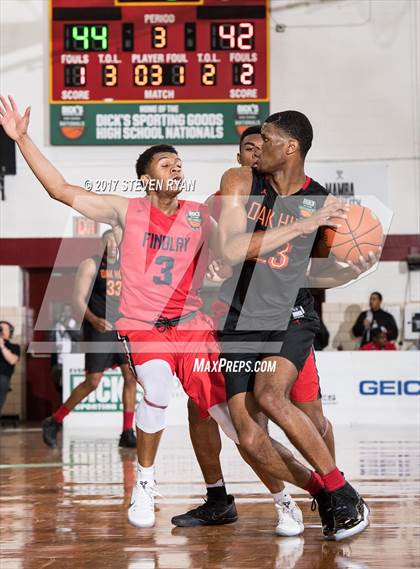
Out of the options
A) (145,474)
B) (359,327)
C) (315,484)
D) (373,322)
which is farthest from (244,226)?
(359,327)

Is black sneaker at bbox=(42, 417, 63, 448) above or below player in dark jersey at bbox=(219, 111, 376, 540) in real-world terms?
below

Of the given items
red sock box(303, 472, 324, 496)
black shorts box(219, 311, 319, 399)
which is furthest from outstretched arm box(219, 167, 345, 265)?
red sock box(303, 472, 324, 496)

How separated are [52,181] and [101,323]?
182 inches

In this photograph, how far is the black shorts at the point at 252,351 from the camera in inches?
176

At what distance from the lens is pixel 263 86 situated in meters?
14.6

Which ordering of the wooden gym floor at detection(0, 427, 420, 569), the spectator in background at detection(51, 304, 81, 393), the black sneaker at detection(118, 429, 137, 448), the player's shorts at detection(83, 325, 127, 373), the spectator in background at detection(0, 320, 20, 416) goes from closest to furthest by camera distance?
1. the wooden gym floor at detection(0, 427, 420, 569)
2. the player's shorts at detection(83, 325, 127, 373)
3. the black sneaker at detection(118, 429, 137, 448)
4. the spectator in background at detection(0, 320, 20, 416)
5. the spectator in background at detection(51, 304, 81, 393)

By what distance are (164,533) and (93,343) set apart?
4.53m

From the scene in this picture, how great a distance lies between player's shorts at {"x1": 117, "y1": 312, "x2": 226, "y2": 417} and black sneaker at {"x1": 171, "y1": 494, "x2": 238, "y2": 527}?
0.48 m

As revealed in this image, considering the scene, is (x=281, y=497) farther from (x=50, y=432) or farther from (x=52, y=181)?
(x=50, y=432)

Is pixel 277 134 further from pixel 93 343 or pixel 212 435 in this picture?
pixel 93 343

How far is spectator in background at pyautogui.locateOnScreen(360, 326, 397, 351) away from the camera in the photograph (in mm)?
14055

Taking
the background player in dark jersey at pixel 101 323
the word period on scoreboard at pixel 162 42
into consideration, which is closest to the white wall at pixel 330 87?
the word period on scoreboard at pixel 162 42

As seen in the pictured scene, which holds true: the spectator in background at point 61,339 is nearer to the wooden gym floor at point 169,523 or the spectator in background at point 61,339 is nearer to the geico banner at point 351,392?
the geico banner at point 351,392

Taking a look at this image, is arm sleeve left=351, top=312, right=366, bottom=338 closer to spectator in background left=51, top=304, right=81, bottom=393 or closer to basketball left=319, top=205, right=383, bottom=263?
spectator in background left=51, top=304, right=81, bottom=393
